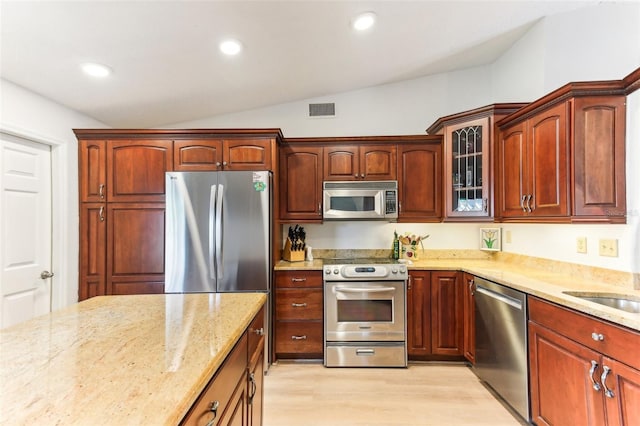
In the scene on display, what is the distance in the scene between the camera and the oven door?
8.55ft

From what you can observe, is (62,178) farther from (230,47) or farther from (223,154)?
(230,47)

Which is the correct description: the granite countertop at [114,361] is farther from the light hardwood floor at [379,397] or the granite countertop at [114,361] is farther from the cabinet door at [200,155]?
the cabinet door at [200,155]

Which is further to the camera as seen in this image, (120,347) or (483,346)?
(483,346)

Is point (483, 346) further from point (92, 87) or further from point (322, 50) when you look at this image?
point (92, 87)

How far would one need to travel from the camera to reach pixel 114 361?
0.83 meters

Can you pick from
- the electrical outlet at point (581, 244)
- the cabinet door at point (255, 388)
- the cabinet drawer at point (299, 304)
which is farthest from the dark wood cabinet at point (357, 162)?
the cabinet door at point (255, 388)

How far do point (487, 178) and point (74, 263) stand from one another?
12.9 feet

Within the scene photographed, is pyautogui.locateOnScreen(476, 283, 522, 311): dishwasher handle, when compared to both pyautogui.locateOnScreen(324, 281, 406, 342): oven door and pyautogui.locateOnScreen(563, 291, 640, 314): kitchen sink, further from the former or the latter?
pyautogui.locateOnScreen(324, 281, 406, 342): oven door

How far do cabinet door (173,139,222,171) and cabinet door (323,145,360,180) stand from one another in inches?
43.1

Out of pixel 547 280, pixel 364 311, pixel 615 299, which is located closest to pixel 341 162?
pixel 364 311

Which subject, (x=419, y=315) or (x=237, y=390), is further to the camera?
(x=419, y=315)

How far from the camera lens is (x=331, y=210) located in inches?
115

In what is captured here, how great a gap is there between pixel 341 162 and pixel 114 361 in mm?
2527

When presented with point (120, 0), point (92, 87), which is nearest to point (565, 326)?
point (120, 0)
